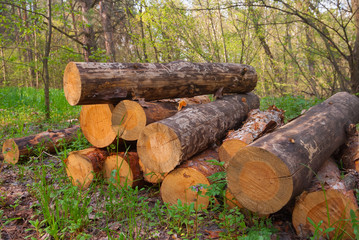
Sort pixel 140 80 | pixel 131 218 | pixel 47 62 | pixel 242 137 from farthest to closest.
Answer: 1. pixel 47 62
2. pixel 140 80
3. pixel 242 137
4. pixel 131 218

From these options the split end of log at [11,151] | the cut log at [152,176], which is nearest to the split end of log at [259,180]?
the cut log at [152,176]

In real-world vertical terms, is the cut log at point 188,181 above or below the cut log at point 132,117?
below

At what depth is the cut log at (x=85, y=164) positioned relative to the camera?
310cm

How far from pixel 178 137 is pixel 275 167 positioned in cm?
99

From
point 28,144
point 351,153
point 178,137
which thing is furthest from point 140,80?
point 351,153

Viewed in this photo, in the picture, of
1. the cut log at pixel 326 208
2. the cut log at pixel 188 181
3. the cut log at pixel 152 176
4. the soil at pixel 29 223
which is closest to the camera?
the cut log at pixel 326 208

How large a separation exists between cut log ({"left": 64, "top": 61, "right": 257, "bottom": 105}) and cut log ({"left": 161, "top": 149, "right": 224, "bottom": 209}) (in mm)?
1113

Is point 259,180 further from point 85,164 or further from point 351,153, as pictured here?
point 85,164

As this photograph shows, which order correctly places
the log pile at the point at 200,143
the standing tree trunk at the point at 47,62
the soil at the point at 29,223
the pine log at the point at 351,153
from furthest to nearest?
1. the standing tree trunk at the point at 47,62
2. the pine log at the point at 351,153
3. the soil at the point at 29,223
4. the log pile at the point at 200,143

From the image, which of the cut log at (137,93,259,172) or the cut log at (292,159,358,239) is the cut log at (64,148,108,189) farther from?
the cut log at (292,159,358,239)

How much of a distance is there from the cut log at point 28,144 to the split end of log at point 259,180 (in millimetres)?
2910

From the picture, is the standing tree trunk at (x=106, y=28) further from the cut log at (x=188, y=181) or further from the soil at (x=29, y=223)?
the cut log at (x=188, y=181)

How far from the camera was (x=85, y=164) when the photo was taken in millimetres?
3119

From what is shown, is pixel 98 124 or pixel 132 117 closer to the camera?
pixel 132 117
